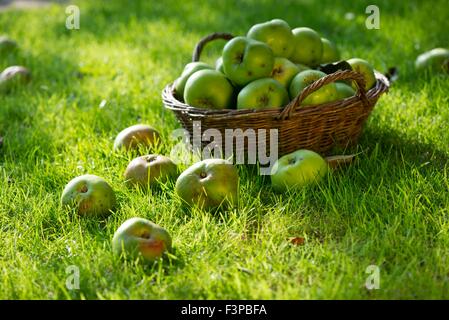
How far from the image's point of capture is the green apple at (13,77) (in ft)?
14.6

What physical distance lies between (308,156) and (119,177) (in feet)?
2.92

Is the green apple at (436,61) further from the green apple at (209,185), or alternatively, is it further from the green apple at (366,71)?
the green apple at (209,185)

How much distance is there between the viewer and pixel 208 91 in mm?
3039

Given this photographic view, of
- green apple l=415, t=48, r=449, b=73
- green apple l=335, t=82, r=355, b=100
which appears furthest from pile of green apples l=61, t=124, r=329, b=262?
green apple l=415, t=48, r=449, b=73

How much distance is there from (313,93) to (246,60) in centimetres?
36

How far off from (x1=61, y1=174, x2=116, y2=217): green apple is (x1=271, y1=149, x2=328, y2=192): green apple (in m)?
0.72

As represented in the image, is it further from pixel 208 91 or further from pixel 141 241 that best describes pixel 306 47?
pixel 141 241

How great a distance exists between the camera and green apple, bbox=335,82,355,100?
3061 mm

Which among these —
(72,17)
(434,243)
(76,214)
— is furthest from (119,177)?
(72,17)

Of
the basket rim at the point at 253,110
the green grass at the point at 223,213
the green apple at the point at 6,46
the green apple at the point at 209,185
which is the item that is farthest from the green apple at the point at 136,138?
the green apple at the point at 6,46

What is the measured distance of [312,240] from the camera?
2.38 metres

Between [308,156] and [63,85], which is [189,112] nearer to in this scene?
[308,156]

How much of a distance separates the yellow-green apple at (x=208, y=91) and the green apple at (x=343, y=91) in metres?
0.53

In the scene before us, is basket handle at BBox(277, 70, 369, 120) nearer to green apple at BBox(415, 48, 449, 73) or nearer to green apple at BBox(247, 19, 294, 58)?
green apple at BBox(247, 19, 294, 58)
